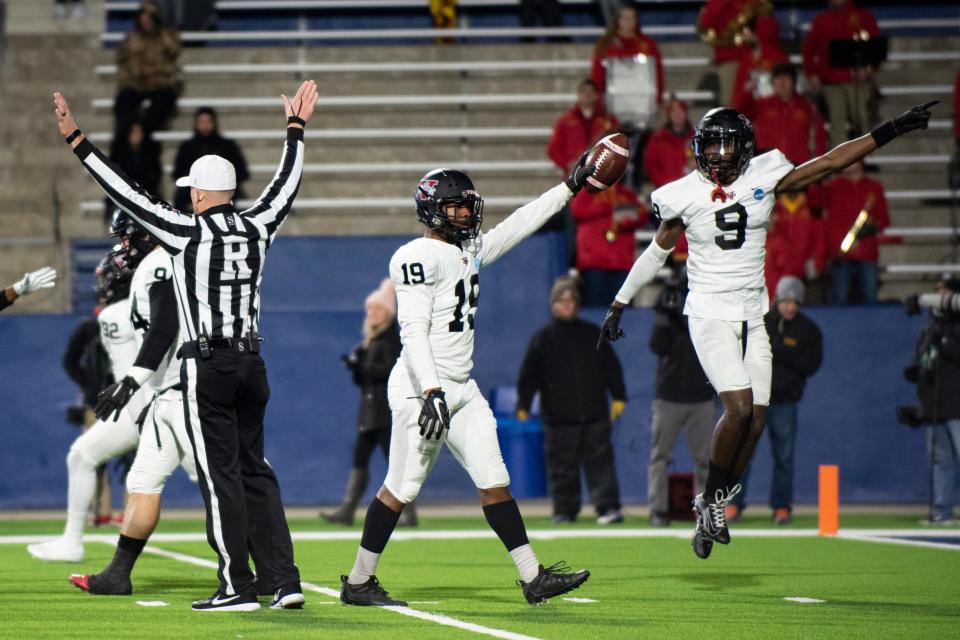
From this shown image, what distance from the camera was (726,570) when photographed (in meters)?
8.91

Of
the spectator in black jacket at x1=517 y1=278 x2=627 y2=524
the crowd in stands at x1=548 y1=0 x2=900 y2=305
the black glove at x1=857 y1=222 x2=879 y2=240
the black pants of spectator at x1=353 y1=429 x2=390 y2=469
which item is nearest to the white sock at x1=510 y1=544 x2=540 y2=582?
the black pants of spectator at x1=353 y1=429 x2=390 y2=469

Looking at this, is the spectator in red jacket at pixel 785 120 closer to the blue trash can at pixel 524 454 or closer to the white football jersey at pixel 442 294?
the blue trash can at pixel 524 454

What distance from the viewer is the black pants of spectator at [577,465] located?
1283 cm

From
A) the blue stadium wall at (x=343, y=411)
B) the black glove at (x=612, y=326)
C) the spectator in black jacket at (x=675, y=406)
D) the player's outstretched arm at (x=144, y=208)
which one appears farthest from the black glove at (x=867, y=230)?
the player's outstretched arm at (x=144, y=208)

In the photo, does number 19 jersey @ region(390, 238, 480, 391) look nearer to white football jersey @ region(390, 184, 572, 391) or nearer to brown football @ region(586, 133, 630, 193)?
white football jersey @ region(390, 184, 572, 391)

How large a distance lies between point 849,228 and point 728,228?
7.38m

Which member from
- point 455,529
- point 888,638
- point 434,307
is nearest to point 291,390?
point 455,529

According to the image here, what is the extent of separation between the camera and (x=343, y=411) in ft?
48.0

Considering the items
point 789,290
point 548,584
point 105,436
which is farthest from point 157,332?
point 789,290

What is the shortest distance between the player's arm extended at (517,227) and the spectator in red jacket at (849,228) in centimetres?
803

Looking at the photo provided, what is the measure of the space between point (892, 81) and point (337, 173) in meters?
6.58

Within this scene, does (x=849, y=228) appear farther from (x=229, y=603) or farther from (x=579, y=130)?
(x=229, y=603)

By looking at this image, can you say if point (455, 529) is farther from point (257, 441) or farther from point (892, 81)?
point (892, 81)

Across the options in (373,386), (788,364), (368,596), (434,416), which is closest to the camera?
(434,416)
